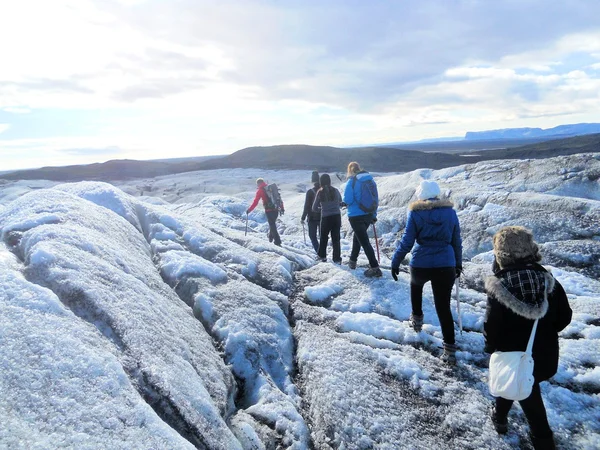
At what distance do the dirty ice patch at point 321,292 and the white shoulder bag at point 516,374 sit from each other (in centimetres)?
517

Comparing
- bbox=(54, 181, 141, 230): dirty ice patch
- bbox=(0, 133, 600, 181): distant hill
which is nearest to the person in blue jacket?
bbox=(54, 181, 141, 230): dirty ice patch

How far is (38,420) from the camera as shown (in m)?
3.83

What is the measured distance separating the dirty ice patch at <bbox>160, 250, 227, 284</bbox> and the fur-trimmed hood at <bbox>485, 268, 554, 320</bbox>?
6176 millimetres

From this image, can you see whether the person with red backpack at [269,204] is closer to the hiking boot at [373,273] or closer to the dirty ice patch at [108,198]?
the dirty ice patch at [108,198]

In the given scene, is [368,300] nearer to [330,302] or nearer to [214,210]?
[330,302]

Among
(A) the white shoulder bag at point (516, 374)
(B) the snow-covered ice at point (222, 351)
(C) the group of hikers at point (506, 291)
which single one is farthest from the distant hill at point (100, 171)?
(A) the white shoulder bag at point (516, 374)

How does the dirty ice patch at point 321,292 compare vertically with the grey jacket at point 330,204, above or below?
below

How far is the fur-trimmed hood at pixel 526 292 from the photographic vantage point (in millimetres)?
4730

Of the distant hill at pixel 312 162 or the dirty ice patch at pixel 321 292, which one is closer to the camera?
the dirty ice patch at pixel 321 292

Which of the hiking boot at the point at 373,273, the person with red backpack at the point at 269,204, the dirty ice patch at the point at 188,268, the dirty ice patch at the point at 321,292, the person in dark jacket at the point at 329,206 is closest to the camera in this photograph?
the dirty ice patch at the point at 188,268

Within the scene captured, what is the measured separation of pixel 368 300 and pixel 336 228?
3.20 metres

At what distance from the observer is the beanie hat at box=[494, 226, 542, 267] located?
194 inches

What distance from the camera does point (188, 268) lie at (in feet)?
31.0

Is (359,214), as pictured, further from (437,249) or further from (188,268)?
(188,268)
